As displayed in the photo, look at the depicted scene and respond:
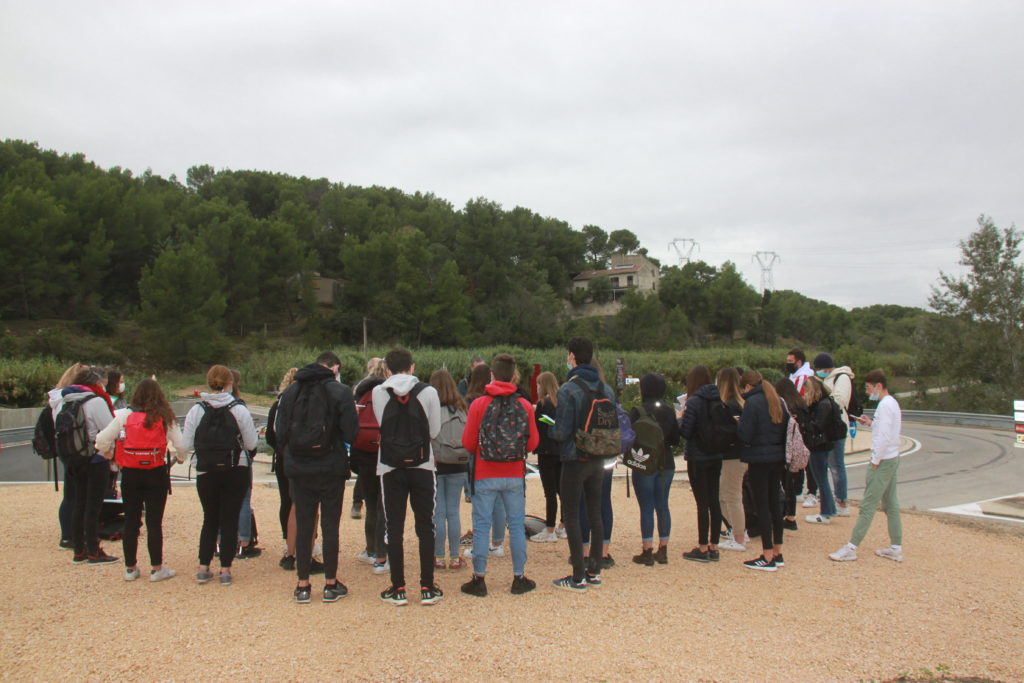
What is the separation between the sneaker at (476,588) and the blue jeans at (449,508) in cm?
53

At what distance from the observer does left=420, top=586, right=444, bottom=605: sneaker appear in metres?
4.82

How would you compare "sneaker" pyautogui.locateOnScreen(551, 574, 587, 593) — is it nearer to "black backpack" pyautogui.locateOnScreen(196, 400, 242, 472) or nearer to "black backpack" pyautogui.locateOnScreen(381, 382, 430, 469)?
"black backpack" pyautogui.locateOnScreen(381, 382, 430, 469)

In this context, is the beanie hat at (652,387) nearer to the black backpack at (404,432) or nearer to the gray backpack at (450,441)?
the gray backpack at (450,441)

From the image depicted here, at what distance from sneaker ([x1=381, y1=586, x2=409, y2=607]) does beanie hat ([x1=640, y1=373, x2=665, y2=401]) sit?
2657mm

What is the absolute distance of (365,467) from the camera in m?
5.64

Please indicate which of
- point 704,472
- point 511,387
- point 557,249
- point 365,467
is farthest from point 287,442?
point 557,249

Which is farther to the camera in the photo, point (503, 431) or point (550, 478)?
point (550, 478)

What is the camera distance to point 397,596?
4.83 metres

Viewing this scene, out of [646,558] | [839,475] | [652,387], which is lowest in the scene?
[646,558]

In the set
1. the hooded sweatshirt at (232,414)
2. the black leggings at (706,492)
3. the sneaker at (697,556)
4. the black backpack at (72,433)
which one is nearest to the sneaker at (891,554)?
the black leggings at (706,492)

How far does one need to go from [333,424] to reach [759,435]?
3735 millimetres

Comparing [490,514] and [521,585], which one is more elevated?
[490,514]

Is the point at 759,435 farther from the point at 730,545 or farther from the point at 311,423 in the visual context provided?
the point at 311,423

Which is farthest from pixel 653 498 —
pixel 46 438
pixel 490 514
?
pixel 46 438
